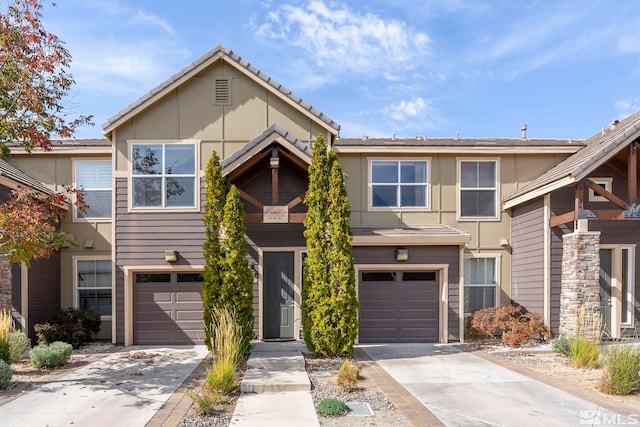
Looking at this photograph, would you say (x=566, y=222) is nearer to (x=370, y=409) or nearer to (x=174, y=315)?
(x=370, y=409)

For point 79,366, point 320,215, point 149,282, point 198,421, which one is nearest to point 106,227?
point 149,282

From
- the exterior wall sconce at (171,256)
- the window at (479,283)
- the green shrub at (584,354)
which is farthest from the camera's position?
the window at (479,283)

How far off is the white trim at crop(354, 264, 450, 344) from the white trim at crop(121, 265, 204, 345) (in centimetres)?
426

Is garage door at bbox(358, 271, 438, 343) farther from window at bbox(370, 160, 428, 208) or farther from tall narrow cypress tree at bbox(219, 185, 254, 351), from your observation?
tall narrow cypress tree at bbox(219, 185, 254, 351)

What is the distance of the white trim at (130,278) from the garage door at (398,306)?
14.5 ft

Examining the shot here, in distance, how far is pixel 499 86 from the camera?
1514cm

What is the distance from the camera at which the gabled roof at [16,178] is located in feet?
37.1

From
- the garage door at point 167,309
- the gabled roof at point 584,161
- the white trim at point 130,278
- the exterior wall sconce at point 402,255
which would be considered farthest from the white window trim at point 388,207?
the garage door at point 167,309

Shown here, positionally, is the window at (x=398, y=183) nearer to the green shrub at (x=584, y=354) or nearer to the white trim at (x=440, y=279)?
the white trim at (x=440, y=279)

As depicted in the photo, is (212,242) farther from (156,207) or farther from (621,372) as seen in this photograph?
(621,372)

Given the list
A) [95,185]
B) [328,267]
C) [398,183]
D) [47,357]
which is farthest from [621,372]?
[95,185]

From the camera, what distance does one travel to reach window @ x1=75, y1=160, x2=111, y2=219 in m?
13.2

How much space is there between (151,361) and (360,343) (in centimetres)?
513

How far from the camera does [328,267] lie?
9.99 m
